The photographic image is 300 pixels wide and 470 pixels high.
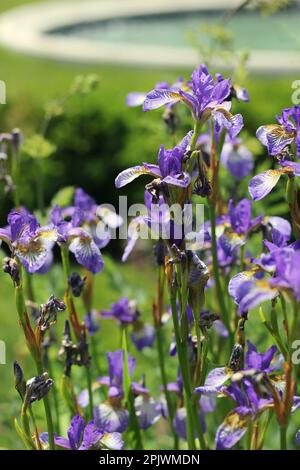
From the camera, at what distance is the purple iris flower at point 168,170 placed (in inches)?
59.7

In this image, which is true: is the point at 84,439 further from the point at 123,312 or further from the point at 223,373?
the point at 123,312

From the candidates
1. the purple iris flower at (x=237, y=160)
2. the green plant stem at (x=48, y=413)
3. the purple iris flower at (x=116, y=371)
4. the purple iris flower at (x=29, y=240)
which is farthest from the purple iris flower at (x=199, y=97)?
the purple iris flower at (x=237, y=160)

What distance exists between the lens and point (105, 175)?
6.37m

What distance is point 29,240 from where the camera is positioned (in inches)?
63.9

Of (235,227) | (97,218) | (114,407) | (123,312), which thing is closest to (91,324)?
(123,312)

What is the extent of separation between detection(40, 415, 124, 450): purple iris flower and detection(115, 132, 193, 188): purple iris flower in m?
Result: 0.48

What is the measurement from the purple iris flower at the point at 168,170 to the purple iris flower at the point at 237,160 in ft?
2.96

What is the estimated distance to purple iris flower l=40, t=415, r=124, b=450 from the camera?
1681 mm

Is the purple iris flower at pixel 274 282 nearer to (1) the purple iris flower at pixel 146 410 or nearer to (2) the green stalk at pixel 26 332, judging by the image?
(2) the green stalk at pixel 26 332

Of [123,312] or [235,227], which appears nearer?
[235,227]

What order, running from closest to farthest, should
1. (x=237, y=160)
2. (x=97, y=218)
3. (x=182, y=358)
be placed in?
(x=182, y=358) < (x=97, y=218) < (x=237, y=160)

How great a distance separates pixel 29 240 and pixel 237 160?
1064mm

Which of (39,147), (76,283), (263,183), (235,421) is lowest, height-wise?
(235,421)

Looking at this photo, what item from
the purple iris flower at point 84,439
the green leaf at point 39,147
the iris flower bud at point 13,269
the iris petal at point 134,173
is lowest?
the purple iris flower at point 84,439
